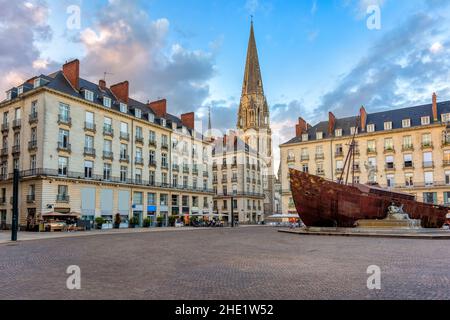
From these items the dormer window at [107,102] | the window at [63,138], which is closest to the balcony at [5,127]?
the window at [63,138]

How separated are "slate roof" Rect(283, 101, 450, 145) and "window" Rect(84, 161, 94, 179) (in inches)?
1341

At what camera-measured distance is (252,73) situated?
311 ft

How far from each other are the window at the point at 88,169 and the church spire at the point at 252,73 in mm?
57156

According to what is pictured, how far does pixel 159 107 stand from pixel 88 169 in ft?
59.7

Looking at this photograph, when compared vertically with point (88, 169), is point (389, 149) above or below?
above

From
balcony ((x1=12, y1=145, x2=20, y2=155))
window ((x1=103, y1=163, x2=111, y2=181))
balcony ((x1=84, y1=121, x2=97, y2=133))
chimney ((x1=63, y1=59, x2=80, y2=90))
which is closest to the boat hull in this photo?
window ((x1=103, y1=163, x2=111, y2=181))

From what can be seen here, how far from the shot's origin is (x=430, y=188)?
52.7 metres

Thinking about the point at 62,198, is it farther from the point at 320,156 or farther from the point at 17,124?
the point at 320,156

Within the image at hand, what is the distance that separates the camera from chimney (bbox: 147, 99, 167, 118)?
5719 centimetres

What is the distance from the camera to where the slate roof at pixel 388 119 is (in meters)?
55.1

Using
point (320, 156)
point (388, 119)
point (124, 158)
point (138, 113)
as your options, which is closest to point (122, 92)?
point (138, 113)
